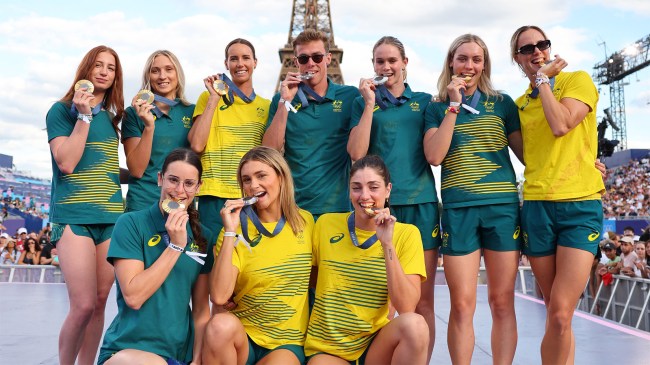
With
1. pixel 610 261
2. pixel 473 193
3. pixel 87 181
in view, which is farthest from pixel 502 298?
pixel 610 261

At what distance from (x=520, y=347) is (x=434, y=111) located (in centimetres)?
301

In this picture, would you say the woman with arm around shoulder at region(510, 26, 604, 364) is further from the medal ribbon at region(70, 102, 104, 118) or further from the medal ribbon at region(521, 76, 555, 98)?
the medal ribbon at region(70, 102, 104, 118)

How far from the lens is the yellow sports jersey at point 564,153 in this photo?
418 cm

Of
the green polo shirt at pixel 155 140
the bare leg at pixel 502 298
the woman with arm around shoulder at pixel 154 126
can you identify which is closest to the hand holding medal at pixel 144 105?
the woman with arm around shoulder at pixel 154 126

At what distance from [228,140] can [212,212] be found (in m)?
0.52

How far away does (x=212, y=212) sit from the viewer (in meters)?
4.59

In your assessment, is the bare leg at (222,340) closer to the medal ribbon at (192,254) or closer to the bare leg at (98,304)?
the medal ribbon at (192,254)

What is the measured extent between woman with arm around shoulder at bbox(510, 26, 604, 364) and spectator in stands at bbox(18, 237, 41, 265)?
13249mm

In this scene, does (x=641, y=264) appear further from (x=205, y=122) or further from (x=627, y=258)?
(x=205, y=122)

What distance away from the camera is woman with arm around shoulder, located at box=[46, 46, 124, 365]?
13.9ft

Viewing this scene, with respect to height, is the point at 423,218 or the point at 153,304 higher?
the point at 423,218

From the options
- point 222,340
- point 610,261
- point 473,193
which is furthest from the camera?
point 610,261

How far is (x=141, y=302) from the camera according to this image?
3.30 metres

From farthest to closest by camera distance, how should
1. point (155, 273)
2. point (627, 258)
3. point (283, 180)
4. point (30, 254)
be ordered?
point (30, 254), point (627, 258), point (283, 180), point (155, 273)
